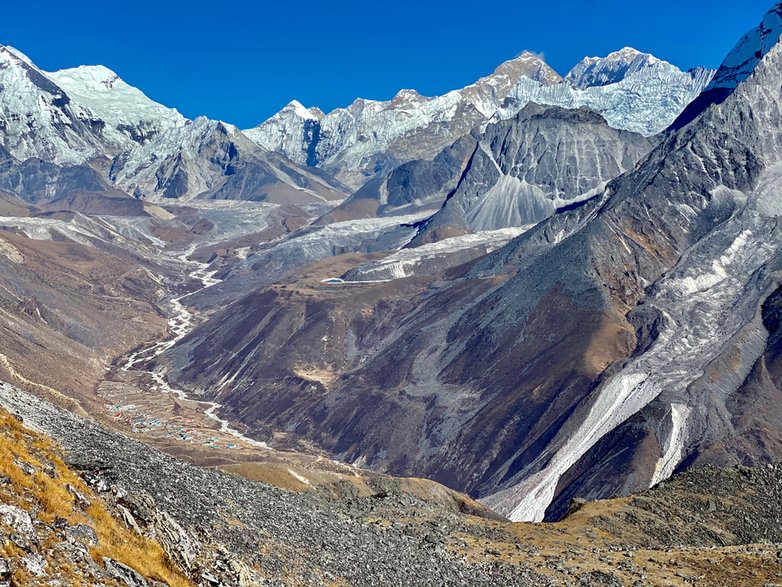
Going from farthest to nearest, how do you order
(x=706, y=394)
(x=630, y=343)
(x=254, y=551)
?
(x=630, y=343) → (x=706, y=394) → (x=254, y=551)

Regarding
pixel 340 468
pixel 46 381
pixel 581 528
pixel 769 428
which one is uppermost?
pixel 769 428

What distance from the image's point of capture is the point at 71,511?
95.3 feet

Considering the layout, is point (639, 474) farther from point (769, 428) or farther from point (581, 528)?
point (581, 528)

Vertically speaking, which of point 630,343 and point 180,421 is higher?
point 630,343

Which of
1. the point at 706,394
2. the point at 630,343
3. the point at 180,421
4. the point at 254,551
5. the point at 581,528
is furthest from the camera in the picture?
the point at 180,421

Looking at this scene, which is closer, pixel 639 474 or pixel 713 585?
pixel 713 585

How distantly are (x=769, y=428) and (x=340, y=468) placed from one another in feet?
227

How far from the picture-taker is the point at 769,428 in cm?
13538

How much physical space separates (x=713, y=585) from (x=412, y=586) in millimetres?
16149

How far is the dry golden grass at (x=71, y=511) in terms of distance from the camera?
90.2 ft

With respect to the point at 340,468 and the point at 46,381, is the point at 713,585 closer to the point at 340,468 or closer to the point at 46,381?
the point at 340,468

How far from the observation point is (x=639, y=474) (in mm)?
128000

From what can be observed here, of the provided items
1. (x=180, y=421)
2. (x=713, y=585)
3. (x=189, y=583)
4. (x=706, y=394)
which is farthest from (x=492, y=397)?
(x=189, y=583)

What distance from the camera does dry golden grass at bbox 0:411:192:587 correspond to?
1082 inches
